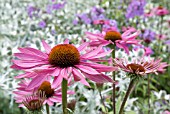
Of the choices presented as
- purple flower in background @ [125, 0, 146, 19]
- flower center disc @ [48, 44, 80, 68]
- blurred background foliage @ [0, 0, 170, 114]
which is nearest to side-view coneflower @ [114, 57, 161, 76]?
flower center disc @ [48, 44, 80, 68]

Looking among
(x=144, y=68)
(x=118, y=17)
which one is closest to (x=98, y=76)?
(x=144, y=68)

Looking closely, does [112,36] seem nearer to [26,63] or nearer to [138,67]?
[138,67]

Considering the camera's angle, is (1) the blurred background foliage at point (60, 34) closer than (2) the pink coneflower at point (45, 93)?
No

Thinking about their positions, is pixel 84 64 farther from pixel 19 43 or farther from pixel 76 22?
pixel 76 22

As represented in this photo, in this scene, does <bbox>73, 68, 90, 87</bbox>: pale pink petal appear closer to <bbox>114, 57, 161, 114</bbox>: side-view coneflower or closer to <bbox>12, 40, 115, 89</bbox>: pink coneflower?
<bbox>12, 40, 115, 89</bbox>: pink coneflower

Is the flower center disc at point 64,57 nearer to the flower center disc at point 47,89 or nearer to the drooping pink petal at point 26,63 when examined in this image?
the drooping pink petal at point 26,63

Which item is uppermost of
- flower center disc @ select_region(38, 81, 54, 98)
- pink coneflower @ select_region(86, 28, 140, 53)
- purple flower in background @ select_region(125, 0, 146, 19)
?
purple flower in background @ select_region(125, 0, 146, 19)

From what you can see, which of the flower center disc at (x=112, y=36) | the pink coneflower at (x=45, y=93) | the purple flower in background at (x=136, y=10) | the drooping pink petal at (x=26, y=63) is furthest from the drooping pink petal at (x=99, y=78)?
the purple flower in background at (x=136, y=10)

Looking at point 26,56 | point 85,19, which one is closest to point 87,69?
point 26,56
